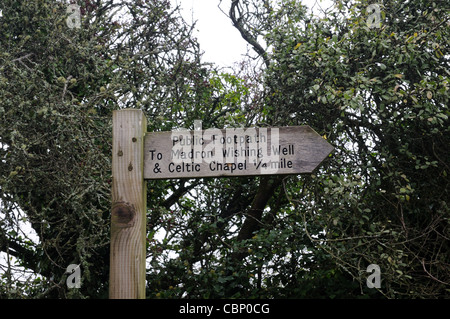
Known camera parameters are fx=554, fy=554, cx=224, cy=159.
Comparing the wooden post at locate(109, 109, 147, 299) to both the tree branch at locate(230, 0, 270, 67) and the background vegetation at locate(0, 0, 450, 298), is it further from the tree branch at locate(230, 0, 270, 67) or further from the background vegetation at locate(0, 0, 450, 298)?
the tree branch at locate(230, 0, 270, 67)

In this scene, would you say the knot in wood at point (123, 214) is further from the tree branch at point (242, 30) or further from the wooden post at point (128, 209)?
the tree branch at point (242, 30)

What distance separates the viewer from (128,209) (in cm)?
311

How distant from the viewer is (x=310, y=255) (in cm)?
572

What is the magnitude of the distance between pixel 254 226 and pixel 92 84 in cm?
240

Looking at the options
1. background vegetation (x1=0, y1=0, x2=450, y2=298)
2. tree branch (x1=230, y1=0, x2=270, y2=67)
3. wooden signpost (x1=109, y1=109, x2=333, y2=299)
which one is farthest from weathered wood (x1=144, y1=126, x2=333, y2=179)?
tree branch (x1=230, y1=0, x2=270, y2=67)

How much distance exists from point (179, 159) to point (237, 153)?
333 mm

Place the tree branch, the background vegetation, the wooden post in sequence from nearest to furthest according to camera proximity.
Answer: the wooden post < the background vegetation < the tree branch

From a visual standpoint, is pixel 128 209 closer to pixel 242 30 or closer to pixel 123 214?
pixel 123 214

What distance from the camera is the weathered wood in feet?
10.3

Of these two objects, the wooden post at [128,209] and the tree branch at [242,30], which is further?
the tree branch at [242,30]

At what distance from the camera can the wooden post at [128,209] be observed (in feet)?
10.1

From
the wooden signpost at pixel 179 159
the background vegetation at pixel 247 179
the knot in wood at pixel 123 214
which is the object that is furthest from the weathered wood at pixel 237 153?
the background vegetation at pixel 247 179
